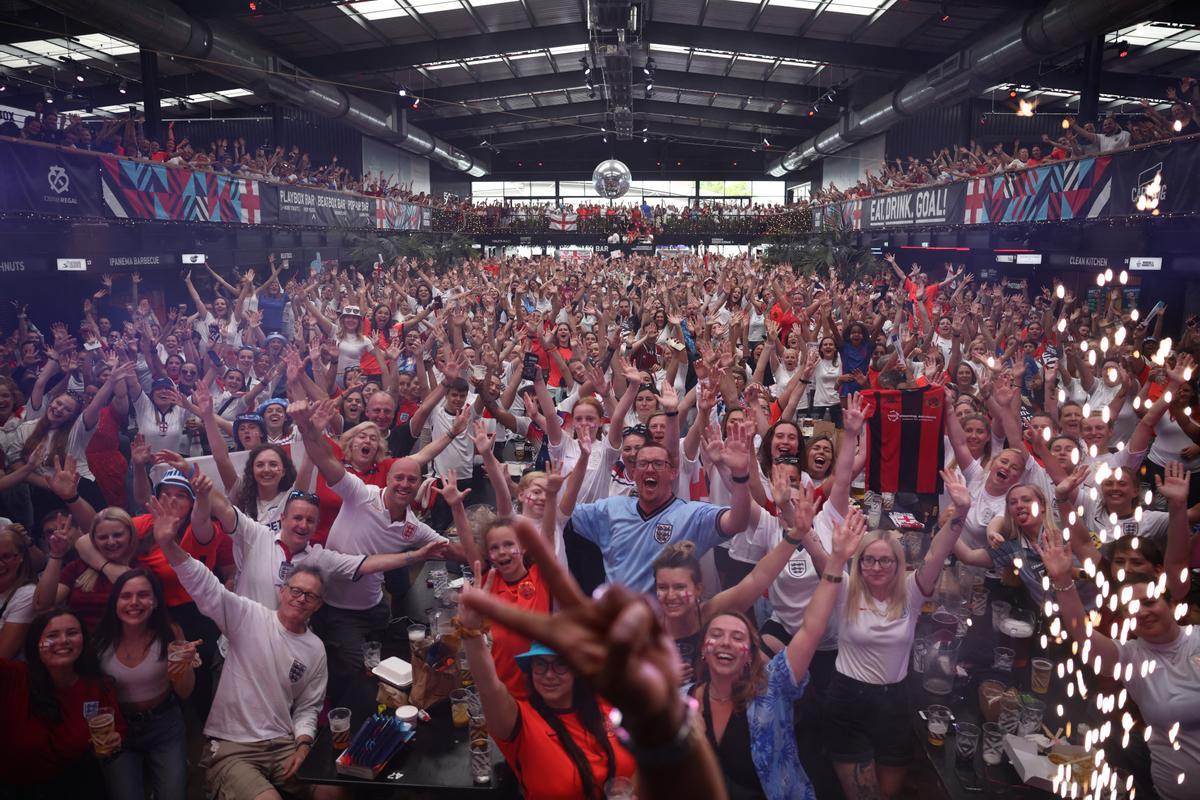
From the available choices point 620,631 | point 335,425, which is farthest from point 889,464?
point 620,631

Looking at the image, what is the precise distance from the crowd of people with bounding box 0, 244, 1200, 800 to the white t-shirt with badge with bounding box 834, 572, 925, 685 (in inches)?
0.4

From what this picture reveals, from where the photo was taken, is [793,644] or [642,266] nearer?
[793,644]

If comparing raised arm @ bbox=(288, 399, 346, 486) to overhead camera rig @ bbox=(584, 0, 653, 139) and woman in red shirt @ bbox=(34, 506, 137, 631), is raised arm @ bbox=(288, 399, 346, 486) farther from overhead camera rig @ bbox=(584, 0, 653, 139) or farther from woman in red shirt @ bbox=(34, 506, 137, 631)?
overhead camera rig @ bbox=(584, 0, 653, 139)

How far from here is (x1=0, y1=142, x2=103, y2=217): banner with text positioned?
27.7 feet

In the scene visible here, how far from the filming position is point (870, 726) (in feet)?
10.5

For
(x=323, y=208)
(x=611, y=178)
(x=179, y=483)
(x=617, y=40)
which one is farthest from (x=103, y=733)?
(x=611, y=178)

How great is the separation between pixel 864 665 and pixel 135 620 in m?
3.19

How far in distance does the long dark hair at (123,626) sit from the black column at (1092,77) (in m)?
16.8

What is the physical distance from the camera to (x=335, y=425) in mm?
5656

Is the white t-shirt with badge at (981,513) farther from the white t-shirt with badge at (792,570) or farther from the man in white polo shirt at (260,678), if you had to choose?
the man in white polo shirt at (260,678)

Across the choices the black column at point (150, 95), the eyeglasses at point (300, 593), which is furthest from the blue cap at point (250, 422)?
the black column at point (150, 95)

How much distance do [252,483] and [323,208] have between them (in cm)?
1375

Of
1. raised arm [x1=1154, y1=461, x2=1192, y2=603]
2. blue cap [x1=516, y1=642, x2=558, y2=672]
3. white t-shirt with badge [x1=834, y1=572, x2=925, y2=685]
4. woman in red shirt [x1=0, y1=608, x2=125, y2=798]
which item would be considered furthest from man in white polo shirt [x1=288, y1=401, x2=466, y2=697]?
raised arm [x1=1154, y1=461, x2=1192, y2=603]

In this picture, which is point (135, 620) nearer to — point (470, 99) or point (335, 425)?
point (335, 425)
